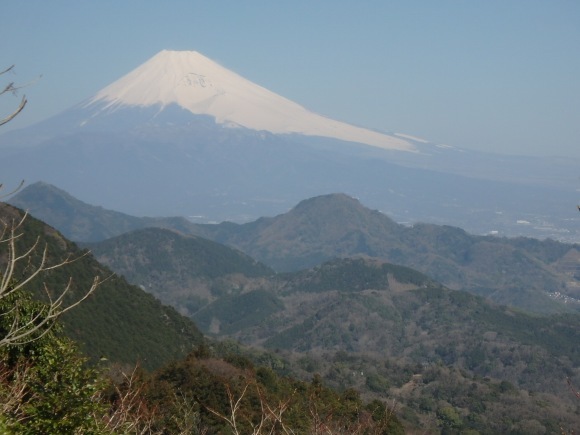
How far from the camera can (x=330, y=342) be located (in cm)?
8062

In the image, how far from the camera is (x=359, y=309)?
288 ft

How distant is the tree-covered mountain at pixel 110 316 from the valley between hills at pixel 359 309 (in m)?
0.14

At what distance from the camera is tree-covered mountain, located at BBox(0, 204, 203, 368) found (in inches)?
1384

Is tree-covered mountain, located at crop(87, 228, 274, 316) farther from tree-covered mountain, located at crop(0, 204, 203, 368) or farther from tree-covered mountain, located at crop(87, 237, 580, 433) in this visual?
tree-covered mountain, located at crop(0, 204, 203, 368)

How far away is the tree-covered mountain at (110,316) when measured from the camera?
35153 millimetres

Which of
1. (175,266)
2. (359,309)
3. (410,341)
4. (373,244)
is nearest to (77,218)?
(175,266)

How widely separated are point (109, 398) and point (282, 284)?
87.4 m

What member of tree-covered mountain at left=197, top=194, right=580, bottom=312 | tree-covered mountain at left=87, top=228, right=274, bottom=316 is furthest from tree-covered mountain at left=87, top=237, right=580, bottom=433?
tree-covered mountain at left=197, top=194, right=580, bottom=312

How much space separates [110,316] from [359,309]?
170 feet

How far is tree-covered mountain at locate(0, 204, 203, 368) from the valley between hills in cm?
14

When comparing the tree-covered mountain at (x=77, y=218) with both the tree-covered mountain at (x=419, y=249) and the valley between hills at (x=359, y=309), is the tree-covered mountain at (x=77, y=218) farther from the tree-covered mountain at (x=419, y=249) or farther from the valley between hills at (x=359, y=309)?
the tree-covered mountain at (x=419, y=249)

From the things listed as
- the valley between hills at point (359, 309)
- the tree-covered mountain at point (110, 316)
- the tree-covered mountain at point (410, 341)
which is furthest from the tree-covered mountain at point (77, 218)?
the tree-covered mountain at point (110, 316)

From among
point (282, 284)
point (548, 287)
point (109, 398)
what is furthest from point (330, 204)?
point (109, 398)

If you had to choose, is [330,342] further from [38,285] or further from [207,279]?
[38,285]
